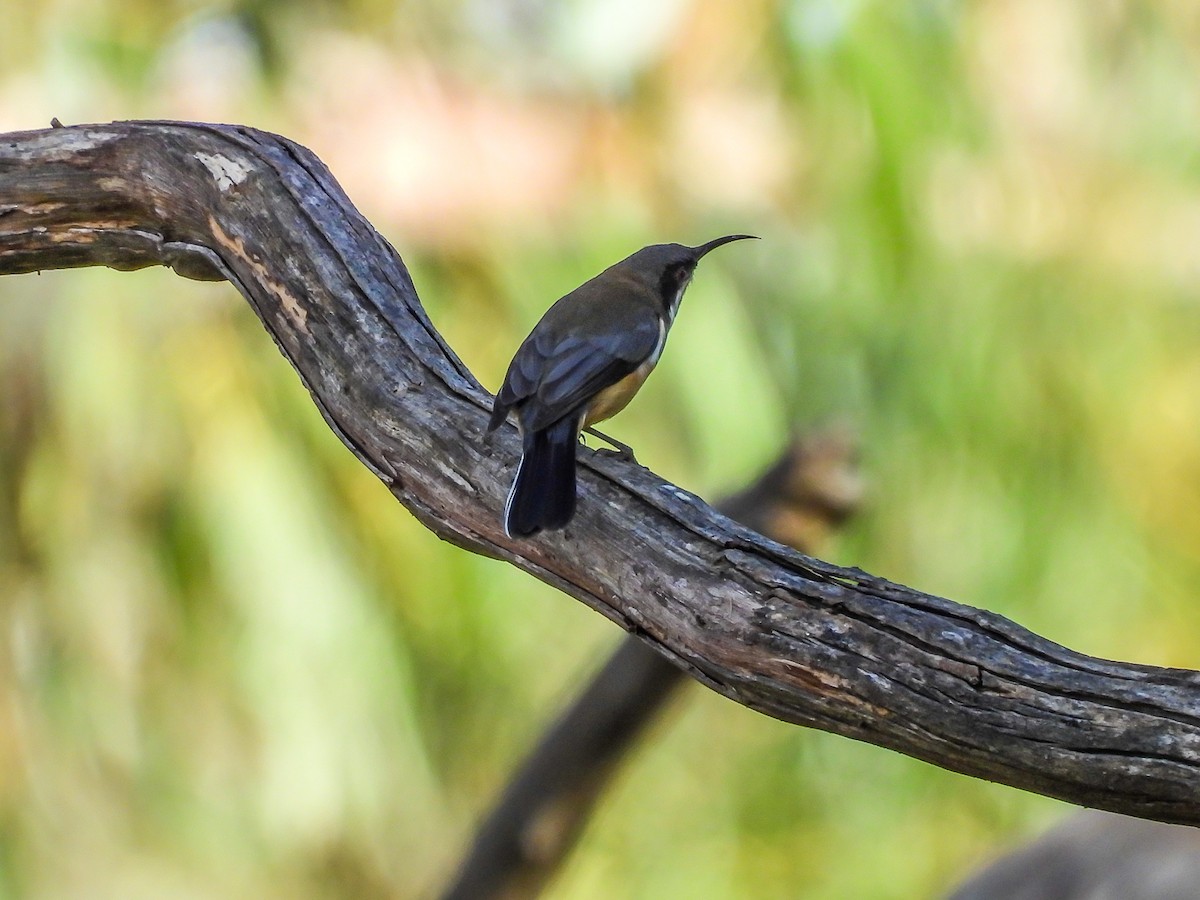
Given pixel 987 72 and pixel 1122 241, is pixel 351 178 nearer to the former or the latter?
pixel 987 72

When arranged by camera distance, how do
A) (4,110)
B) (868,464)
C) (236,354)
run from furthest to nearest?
1. (868,464)
2. (236,354)
3. (4,110)

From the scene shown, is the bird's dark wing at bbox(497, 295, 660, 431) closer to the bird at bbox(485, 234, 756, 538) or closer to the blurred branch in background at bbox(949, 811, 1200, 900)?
the bird at bbox(485, 234, 756, 538)

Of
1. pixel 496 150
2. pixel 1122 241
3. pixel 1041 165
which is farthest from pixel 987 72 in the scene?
pixel 496 150

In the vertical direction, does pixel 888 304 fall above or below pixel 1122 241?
below

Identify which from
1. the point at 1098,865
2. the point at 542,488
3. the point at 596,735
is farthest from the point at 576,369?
the point at 1098,865

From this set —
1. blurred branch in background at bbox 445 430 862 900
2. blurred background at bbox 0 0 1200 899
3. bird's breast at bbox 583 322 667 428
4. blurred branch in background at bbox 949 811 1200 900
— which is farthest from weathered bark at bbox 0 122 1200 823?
blurred background at bbox 0 0 1200 899

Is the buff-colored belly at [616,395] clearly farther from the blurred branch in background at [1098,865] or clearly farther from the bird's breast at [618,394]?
the blurred branch in background at [1098,865]
